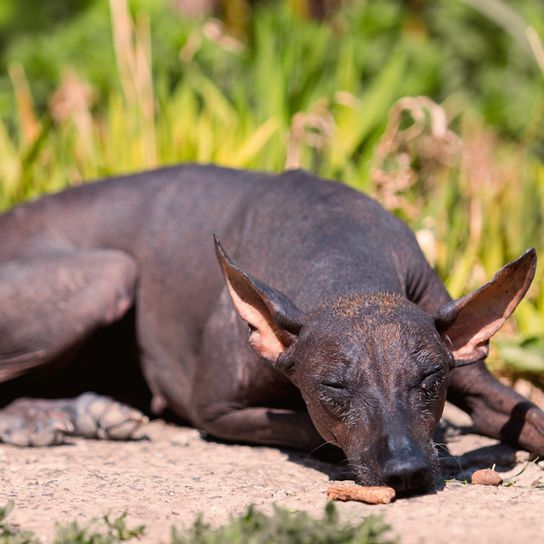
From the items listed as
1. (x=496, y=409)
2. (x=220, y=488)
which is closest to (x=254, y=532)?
(x=220, y=488)

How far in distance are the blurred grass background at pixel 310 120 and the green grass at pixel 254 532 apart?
2558 millimetres

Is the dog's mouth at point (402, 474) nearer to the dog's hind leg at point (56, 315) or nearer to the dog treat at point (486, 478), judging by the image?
the dog treat at point (486, 478)

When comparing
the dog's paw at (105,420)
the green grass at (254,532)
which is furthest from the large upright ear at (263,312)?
the dog's paw at (105,420)

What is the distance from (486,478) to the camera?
12.9ft

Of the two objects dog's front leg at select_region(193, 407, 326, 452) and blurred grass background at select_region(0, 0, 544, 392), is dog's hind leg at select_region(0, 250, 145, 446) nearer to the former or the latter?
dog's front leg at select_region(193, 407, 326, 452)

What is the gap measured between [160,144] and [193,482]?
11.4ft

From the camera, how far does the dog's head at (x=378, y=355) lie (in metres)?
3.60

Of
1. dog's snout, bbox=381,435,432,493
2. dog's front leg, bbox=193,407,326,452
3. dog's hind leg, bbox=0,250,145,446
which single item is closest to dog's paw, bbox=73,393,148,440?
dog's hind leg, bbox=0,250,145,446

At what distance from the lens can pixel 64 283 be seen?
514 centimetres

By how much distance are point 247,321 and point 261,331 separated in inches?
2.4

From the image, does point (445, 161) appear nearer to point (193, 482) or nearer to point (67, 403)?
point (67, 403)

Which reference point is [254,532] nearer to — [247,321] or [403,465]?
[403,465]

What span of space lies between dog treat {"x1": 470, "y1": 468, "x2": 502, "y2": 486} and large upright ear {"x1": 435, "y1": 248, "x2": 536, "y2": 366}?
0.38m

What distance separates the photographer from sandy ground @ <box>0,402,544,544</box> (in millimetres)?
3369
